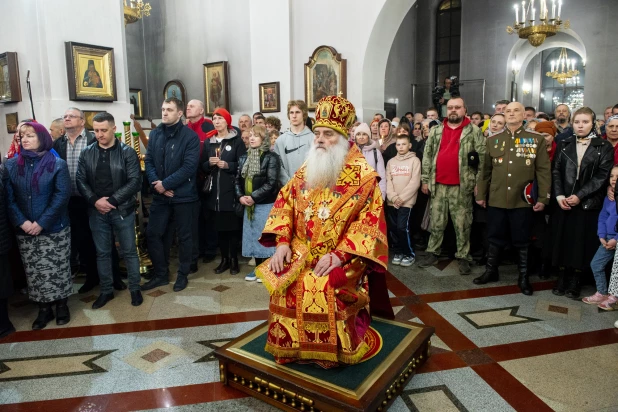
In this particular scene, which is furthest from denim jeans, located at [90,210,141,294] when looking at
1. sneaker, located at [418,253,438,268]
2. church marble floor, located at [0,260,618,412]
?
sneaker, located at [418,253,438,268]

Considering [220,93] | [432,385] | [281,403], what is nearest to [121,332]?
[281,403]

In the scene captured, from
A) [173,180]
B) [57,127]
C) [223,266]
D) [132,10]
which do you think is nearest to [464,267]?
[223,266]

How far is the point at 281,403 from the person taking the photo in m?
2.63

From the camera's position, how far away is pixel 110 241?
14.2ft

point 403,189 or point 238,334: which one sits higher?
point 403,189

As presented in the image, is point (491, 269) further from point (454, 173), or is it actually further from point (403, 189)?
point (403, 189)

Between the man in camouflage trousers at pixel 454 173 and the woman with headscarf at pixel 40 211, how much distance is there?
12.0ft

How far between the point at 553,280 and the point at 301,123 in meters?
3.11

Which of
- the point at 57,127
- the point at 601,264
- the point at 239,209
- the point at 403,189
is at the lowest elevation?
the point at 601,264

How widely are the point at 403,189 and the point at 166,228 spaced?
2.67m

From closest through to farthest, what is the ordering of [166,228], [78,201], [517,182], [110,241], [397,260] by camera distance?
[110,241] → [517,182] → [78,201] → [166,228] → [397,260]

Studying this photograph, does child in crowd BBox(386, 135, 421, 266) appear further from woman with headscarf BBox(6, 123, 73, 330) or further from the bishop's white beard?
woman with headscarf BBox(6, 123, 73, 330)

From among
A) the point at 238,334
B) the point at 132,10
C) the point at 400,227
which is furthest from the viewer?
the point at 132,10

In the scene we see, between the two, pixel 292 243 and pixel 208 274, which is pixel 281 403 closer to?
pixel 292 243
